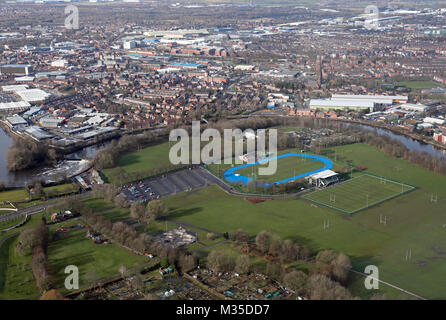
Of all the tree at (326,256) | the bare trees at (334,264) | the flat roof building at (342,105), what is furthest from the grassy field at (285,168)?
the flat roof building at (342,105)

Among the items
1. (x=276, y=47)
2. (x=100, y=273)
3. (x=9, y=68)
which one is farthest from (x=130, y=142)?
(x=276, y=47)

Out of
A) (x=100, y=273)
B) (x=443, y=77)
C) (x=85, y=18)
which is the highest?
(x=85, y=18)

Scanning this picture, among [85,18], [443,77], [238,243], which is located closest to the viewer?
[238,243]

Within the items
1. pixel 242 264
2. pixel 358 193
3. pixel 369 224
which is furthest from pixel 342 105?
pixel 242 264

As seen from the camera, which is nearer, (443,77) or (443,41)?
(443,77)

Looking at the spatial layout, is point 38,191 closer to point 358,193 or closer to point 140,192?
point 140,192

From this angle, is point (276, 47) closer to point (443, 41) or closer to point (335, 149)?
point (443, 41)

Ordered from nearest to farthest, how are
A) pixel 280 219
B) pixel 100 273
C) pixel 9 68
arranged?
1. pixel 100 273
2. pixel 280 219
3. pixel 9 68
